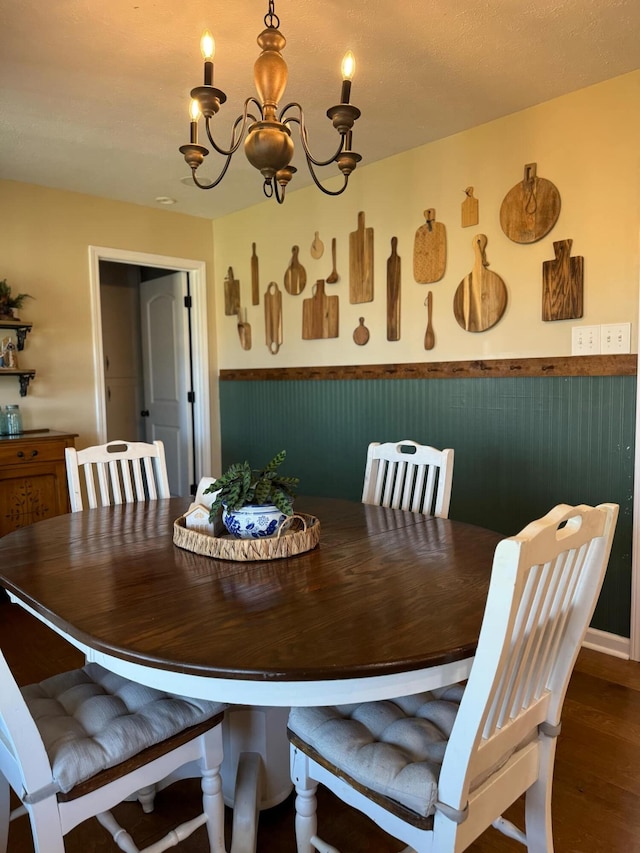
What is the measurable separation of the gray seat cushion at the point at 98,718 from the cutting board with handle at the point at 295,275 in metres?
2.79

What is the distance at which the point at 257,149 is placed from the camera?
155 cm

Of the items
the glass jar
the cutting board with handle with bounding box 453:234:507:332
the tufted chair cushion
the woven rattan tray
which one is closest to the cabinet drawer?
the glass jar

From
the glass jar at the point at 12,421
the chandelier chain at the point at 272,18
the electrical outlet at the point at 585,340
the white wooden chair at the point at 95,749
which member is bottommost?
the white wooden chair at the point at 95,749

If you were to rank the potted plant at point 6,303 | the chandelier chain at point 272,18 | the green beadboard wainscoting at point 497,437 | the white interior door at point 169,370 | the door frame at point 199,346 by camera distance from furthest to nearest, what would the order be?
the white interior door at point 169,370 < the door frame at point 199,346 < the potted plant at point 6,303 < the green beadboard wainscoting at point 497,437 < the chandelier chain at point 272,18

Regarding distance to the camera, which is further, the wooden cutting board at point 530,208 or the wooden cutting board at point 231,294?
the wooden cutting board at point 231,294

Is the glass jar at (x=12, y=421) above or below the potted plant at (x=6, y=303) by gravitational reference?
below

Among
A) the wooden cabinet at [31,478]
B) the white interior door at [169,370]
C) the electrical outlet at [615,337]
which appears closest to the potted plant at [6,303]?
the wooden cabinet at [31,478]

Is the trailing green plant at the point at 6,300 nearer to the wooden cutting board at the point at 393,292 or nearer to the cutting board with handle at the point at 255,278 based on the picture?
the cutting board with handle at the point at 255,278

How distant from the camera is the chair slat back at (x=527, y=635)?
34.7 inches

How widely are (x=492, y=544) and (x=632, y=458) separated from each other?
3.56ft

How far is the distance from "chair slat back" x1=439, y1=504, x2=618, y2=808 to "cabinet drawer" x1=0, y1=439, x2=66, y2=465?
2.80m

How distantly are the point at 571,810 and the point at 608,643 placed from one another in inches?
40.2

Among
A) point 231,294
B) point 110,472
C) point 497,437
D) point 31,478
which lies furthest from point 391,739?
point 231,294

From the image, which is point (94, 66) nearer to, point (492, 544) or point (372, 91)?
point (372, 91)
